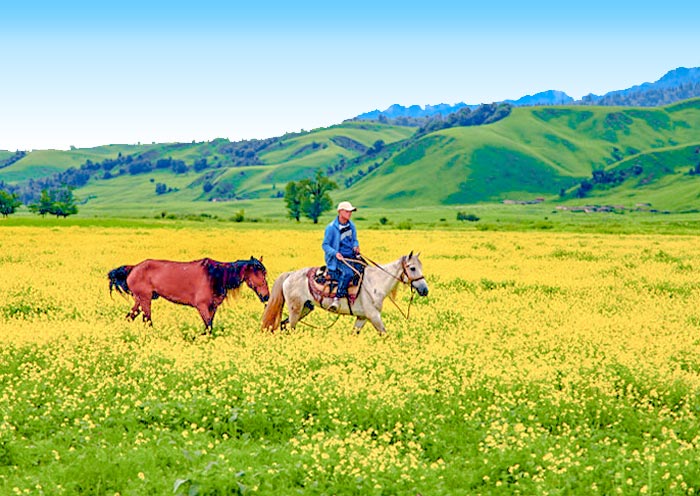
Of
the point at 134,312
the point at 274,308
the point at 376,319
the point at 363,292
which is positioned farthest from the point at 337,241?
the point at 134,312

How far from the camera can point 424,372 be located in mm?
12883

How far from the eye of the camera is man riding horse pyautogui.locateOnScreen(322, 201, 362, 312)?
1540cm

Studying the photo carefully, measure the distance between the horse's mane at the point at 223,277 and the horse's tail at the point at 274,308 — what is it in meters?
0.89

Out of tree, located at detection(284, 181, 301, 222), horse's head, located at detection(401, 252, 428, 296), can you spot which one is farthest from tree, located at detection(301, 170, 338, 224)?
horse's head, located at detection(401, 252, 428, 296)

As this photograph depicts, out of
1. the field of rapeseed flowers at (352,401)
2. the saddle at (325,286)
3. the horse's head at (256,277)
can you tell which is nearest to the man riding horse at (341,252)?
the saddle at (325,286)

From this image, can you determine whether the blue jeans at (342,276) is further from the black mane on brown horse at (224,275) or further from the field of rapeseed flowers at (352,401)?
the black mane on brown horse at (224,275)

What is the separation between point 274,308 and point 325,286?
5.04 feet

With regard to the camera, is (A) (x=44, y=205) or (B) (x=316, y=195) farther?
(B) (x=316, y=195)

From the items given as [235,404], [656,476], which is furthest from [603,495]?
[235,404]

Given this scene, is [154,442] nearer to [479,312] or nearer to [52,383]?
[52,383]

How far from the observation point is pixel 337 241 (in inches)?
610

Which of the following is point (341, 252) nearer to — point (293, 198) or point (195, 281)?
point (195, 281)

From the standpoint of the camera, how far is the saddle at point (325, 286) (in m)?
15.9

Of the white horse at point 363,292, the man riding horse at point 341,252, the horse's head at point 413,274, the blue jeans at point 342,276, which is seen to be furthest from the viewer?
the white horse at point 363,292
